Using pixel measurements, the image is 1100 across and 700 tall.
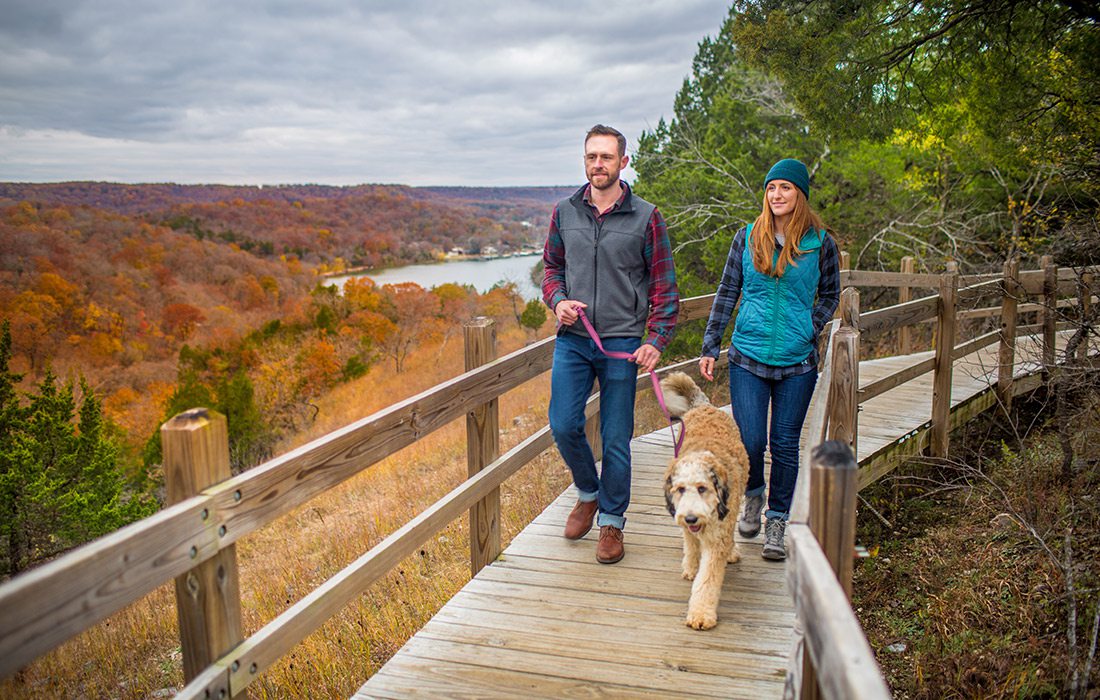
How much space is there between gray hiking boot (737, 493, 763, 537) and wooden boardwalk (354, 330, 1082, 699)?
0.22 ft

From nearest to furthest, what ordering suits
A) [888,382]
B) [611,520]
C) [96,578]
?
1. [96,578]
2. [611,520]
3. [888,382]

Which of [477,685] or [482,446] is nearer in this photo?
[477,685]

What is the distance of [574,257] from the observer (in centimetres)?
387

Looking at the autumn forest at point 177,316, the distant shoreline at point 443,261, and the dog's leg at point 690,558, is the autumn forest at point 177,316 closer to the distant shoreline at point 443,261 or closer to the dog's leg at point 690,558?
the distant shoreline at point 443,261

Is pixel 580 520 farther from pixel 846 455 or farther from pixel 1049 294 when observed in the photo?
pixel 1049 294

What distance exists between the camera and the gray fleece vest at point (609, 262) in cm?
380

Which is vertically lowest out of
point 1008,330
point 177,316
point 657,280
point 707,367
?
point 177,316

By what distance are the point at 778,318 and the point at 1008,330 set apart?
4.93m

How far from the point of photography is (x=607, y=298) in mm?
3832

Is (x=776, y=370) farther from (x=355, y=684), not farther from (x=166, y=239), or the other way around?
(x=166, y=239)

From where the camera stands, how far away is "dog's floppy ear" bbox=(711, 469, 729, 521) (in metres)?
3.35

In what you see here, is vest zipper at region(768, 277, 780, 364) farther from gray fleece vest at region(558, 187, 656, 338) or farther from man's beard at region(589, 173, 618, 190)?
man's beard at region(589, 173, 618, 190)

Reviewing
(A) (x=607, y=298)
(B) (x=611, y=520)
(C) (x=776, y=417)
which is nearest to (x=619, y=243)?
(A) (x=607, y=298)

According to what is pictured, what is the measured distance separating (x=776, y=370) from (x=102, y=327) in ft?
205
